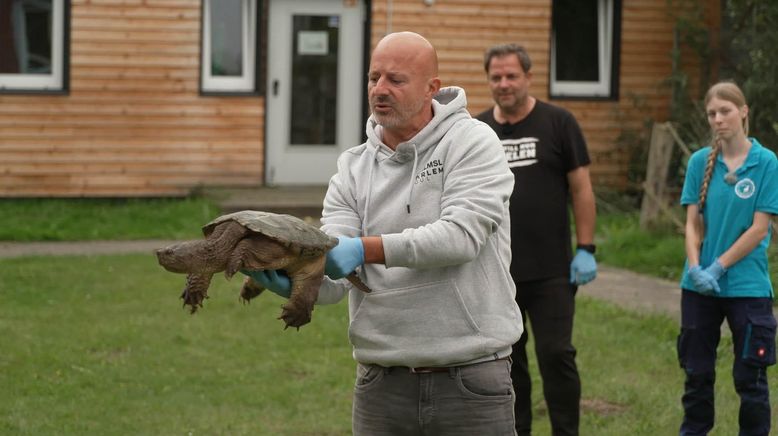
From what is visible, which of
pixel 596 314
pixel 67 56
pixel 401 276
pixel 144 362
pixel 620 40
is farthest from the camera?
pixel 620 40

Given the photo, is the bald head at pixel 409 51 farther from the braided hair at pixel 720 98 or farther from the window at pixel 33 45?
the window at pixel 33 45

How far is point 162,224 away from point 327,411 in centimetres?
776

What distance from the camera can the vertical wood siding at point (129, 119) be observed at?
16391 millimetres

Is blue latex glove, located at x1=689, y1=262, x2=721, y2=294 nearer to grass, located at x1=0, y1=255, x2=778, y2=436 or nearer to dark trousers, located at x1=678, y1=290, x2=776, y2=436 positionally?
dark trousers, located at x1=678, y1=290, x2=776, y2=436

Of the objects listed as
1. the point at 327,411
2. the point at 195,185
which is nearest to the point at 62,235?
the point at 195,185

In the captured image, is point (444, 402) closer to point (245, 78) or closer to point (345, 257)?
point (345, 257)

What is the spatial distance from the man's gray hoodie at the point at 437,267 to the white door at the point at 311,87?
13296 mm

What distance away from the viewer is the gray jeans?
421 cm

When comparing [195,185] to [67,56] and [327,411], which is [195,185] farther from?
[327,411]

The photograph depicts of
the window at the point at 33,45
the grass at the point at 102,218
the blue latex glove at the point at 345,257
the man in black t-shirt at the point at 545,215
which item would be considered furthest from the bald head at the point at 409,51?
the window at the point at 33,45

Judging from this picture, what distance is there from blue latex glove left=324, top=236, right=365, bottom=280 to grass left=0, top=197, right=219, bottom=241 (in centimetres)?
1057

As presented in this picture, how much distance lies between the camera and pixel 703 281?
620 centimetres

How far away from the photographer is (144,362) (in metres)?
8.83

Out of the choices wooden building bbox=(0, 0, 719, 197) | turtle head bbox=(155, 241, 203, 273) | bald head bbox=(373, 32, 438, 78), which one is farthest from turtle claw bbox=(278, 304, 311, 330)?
wooden building bbox=(0, 0, 719, 197)
